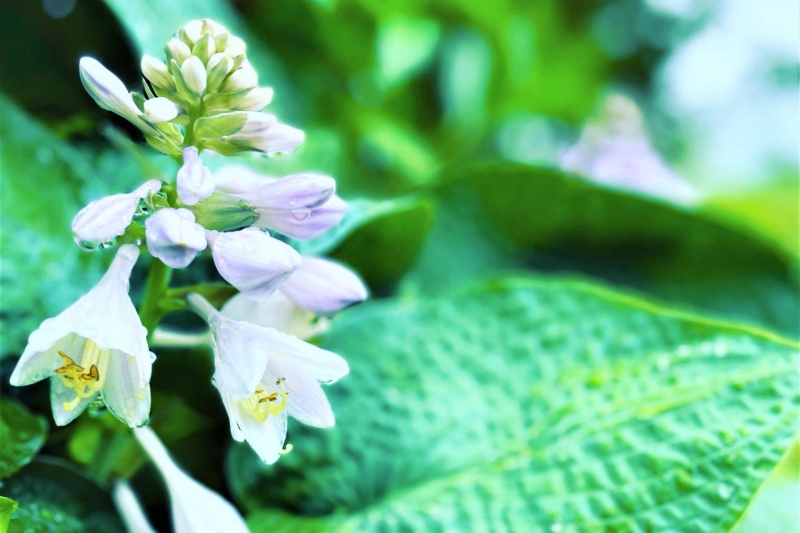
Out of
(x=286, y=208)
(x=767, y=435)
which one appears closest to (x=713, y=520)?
(x=767, y=435)

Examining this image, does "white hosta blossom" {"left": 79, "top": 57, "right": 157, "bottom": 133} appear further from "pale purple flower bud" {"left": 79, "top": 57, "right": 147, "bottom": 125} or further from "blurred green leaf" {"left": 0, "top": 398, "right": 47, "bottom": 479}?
"blurred green leaf" {"left": 0, "top": 398, "right": 47, "bottom": 479}

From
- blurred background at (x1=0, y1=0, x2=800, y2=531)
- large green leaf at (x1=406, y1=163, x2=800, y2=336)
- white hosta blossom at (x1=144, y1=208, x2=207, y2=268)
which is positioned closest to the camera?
white hosta blossom at (x1=144, y1=208, x2=207, y2=268)

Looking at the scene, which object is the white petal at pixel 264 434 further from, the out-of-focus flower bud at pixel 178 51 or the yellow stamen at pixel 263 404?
the out-of-focus flower bud at pixel 178 51

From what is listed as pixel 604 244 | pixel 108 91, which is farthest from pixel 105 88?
pixel 604 244

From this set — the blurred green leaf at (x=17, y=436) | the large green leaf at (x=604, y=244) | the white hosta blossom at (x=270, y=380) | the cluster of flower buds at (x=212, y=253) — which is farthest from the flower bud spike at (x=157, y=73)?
the large green leaf at (x=604, y=244)

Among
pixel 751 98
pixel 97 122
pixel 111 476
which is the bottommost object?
pixel 111 476

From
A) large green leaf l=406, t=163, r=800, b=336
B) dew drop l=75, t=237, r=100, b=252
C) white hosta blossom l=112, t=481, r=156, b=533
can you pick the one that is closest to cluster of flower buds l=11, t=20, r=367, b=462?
dew drop l=75, t=237, r=100, b=252

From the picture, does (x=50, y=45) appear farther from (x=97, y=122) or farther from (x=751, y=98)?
(x=751, y=98)
